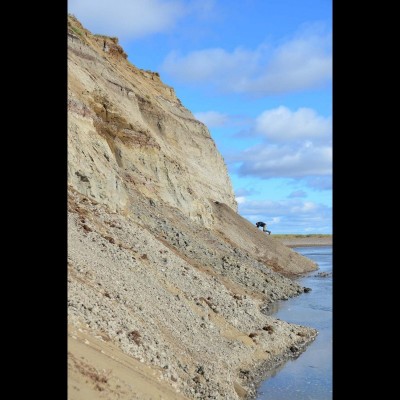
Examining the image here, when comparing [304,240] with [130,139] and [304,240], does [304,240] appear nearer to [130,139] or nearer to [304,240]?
[304,240]

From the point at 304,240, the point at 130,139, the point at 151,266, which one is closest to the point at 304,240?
the point at 304,240

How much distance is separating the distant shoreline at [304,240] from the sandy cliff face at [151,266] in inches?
3185

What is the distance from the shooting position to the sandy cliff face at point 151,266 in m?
13.9

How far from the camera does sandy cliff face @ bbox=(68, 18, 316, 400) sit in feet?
45.8

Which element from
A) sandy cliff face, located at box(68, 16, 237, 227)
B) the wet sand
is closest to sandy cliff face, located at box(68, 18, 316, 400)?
sandy cliff face, located at box(68, 16, 237, 227)

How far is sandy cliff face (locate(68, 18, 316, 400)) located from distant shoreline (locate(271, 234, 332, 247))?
80.9 metres

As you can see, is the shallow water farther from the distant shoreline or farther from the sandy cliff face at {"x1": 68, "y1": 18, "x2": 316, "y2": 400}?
the distant shoreline

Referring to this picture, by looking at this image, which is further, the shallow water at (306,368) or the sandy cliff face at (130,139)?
the sandy cliff face at (130,139)

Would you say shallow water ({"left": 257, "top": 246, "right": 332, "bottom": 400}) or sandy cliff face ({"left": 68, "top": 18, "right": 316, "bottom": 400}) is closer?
sandy cliff face ({"left": 68, "top": 18, "right": 316, "bottom": 400})

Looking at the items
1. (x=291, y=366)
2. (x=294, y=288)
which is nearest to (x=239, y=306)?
(x=291, y=366)

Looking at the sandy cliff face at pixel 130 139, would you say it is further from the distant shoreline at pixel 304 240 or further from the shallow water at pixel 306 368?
Answer: the distant shoreline at pixel 304 240

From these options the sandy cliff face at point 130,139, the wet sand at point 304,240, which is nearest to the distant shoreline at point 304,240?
the wet sand at point 304,240
